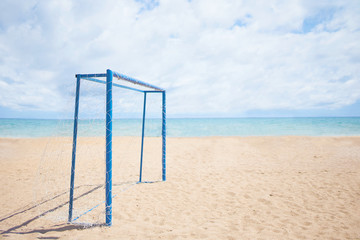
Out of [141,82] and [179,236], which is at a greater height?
[141,82]

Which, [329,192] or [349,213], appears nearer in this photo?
[349,213]

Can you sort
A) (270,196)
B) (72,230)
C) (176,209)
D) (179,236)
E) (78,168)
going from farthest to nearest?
(78,168)
(270,196)
(176,209)
(72,230)
(179,236)

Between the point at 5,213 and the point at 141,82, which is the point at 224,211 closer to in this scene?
the point at 141,82

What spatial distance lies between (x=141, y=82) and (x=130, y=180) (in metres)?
3.21

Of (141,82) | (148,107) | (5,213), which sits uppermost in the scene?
(141,82)

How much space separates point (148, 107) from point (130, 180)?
2.39m

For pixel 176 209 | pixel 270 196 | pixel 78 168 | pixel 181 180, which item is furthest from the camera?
pixel 78 168

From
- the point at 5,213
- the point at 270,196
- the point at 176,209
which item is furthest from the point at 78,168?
the point at 270,196

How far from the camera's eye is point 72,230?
10.2ft

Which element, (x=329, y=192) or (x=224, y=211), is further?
(x=329, y=192)

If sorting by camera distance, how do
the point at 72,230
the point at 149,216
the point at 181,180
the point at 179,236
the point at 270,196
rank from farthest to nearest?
the point at 181,180
the point at 270,196
the point at 149,216
the point at 72,230
the point at 179,236

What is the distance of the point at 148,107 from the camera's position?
584 centimetres

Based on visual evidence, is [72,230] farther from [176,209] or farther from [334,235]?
[334,235]

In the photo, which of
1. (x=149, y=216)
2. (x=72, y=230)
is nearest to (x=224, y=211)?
(x=149, y=216)
